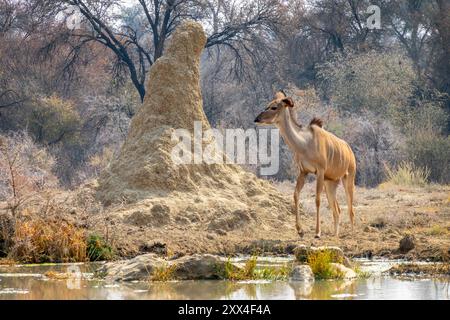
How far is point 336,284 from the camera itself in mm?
11766

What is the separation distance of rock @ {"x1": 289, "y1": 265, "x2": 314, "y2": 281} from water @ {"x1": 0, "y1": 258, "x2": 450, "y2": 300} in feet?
0.60

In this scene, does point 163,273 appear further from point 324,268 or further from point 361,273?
point 361,273

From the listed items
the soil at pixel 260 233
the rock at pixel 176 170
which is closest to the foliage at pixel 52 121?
the rock at pixel 176 170

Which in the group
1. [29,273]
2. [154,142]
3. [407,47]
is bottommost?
[29,273]

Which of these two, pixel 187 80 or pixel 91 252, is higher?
pixel 187 80

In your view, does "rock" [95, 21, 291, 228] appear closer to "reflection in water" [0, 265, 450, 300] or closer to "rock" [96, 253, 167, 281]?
"rock" [96, 253, 167, 281]

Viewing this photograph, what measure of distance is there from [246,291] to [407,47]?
43.4 m

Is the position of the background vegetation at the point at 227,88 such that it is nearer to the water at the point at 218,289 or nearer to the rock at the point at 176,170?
the rock at the point at 176,170

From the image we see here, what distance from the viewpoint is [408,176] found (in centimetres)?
2833

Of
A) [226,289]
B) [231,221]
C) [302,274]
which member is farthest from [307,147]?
[226,289]

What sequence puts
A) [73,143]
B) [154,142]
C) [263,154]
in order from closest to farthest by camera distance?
1. [154,142]
2. [263,154]
3. [73,143]

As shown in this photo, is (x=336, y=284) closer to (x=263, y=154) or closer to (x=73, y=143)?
(x=263, y=154)

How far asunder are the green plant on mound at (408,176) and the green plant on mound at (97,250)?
592 inches
